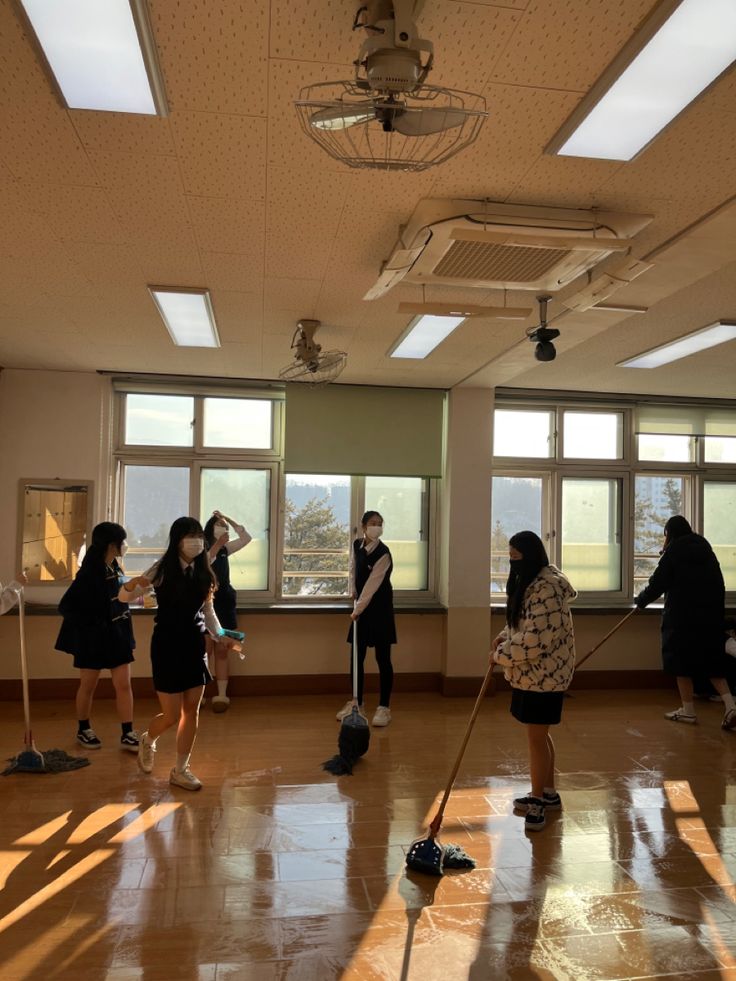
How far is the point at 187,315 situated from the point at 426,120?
9.08 ft

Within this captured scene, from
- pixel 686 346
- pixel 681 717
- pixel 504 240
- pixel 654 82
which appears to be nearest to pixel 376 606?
pixel 681 717

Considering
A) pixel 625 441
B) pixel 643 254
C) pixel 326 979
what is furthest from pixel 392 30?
pixel 625 441

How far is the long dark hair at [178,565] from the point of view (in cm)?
366

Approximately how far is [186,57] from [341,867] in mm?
2976

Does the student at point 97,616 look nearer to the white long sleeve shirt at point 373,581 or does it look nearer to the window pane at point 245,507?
the white long sleeve shirt at point 373,581

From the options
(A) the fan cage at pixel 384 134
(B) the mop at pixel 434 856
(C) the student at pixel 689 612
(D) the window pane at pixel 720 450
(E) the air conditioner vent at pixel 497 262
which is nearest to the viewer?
(A) the fan cage at pixel 384 134

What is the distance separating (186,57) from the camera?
6.02 feet

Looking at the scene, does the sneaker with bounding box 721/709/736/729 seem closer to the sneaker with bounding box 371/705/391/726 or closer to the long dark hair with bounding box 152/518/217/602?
the sneaker with bounding box 371/705/391/726

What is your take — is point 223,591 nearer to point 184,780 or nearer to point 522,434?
point 184,780

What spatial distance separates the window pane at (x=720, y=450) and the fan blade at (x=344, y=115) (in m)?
6.33

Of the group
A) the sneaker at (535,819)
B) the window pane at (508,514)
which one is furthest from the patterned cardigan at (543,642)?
the window pane at (508,514)

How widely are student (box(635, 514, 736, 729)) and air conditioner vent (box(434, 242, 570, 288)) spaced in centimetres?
318

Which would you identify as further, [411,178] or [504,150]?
[411,178]

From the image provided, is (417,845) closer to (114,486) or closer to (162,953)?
(162,953)
